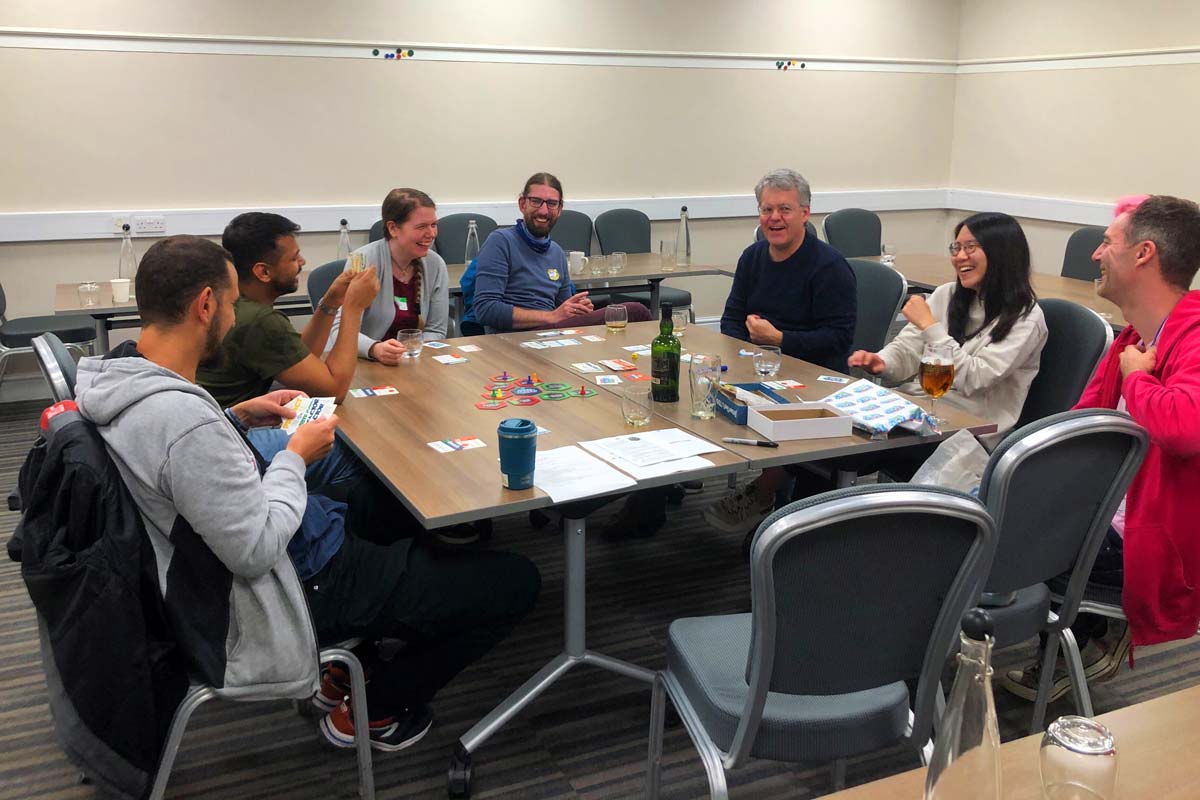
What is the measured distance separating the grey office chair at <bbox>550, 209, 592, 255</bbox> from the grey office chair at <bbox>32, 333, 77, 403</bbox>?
4.05 m

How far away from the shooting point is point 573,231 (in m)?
6.24

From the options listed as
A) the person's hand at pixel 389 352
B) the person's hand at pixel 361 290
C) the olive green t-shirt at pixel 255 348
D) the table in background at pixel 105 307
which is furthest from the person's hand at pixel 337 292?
the table in background at pixel 105 307

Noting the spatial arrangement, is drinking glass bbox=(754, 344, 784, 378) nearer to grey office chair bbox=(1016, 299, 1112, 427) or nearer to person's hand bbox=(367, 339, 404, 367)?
grey office chair bbox=(1016, 299, 1112, 427)

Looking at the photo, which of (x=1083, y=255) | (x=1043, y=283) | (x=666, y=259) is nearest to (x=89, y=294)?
(x=666, y=259)

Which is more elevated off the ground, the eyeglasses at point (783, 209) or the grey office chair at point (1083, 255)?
the eyeglasses at point (783, 209)

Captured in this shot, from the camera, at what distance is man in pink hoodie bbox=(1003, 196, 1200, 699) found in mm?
2125

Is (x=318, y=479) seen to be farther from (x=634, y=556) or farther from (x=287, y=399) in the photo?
(x=634, y=556)

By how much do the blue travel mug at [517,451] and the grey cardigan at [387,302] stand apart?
1.39 meters

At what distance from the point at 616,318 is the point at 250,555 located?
2.20 meters

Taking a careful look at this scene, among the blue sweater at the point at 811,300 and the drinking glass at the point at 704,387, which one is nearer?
the drinking glass at the point at 704,387

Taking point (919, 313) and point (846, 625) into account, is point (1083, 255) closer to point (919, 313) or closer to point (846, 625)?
point (919, 313)

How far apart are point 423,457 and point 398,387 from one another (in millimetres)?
714

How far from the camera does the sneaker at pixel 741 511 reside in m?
3.62

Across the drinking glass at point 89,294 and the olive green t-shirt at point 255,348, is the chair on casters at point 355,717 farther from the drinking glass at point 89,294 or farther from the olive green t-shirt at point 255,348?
the drinking glass at point 89,294
